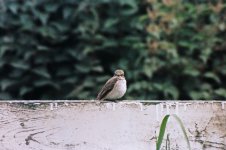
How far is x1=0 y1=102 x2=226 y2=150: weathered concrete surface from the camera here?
6.94 ft

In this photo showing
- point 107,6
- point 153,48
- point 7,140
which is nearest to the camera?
point 7,140

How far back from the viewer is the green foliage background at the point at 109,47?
548cm

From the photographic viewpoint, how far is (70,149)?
6.93ft

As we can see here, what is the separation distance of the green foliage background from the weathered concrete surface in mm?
3184

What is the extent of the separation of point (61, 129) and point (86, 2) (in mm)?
3595

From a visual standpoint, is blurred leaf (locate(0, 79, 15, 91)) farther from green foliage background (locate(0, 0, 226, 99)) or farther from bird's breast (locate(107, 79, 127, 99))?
bird's breast (locate(107, 79, 127, 99))

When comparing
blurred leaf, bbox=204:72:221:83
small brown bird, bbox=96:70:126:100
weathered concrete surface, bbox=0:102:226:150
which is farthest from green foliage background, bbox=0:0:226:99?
weathered concrete surface, bbox=0:102:226:150

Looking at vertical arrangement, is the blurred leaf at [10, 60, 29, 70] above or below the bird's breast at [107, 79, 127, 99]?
above

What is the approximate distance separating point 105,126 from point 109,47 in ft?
11.7

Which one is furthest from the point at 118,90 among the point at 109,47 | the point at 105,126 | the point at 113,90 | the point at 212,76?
the point at 109,47

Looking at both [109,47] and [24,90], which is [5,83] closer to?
[24,90]

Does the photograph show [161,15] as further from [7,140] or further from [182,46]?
[7,140]

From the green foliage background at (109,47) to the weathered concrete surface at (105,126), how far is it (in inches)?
125

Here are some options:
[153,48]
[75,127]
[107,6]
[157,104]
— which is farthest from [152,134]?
[107,6]
